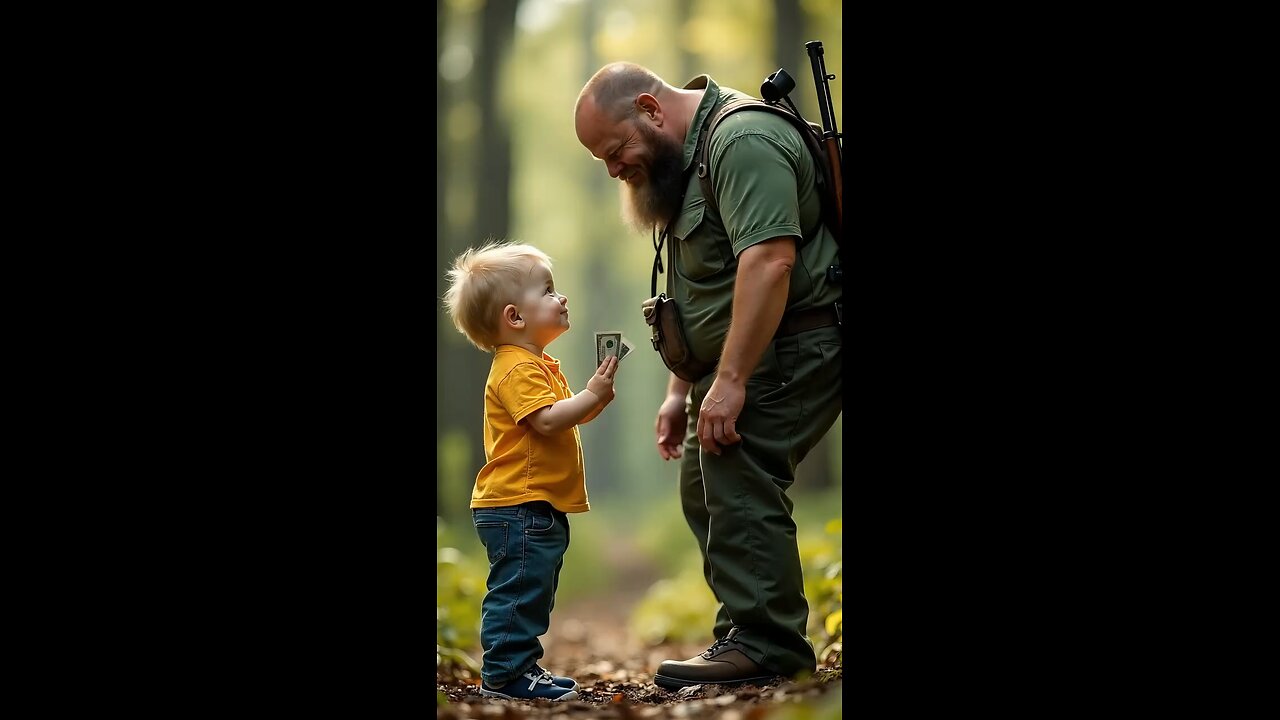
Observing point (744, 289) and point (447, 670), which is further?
point (447, 670)

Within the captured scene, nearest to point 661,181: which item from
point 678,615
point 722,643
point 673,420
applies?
point 673,420

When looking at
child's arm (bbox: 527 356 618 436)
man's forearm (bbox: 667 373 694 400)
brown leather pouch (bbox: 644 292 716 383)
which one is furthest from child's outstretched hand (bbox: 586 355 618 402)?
man's forearm (bbox: 667 373 694 400)

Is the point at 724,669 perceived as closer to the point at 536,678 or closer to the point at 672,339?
the point at 536,678

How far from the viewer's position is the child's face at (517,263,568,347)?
352 cm

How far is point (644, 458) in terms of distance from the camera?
3388 cm

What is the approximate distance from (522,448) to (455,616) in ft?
6.64

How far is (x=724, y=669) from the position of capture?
3.45 m

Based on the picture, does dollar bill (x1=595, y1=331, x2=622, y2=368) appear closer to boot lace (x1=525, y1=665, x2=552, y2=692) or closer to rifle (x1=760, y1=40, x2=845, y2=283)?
rifle (x1=760, y1=40, x2=845, y2=283)

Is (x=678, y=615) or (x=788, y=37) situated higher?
(x=788, y=37)

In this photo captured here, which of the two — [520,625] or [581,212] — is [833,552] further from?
[581,212]

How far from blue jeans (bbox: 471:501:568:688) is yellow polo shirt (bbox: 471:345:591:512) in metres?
0.07

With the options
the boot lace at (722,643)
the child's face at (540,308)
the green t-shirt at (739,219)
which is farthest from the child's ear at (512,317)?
the boot lace at (722,643)
